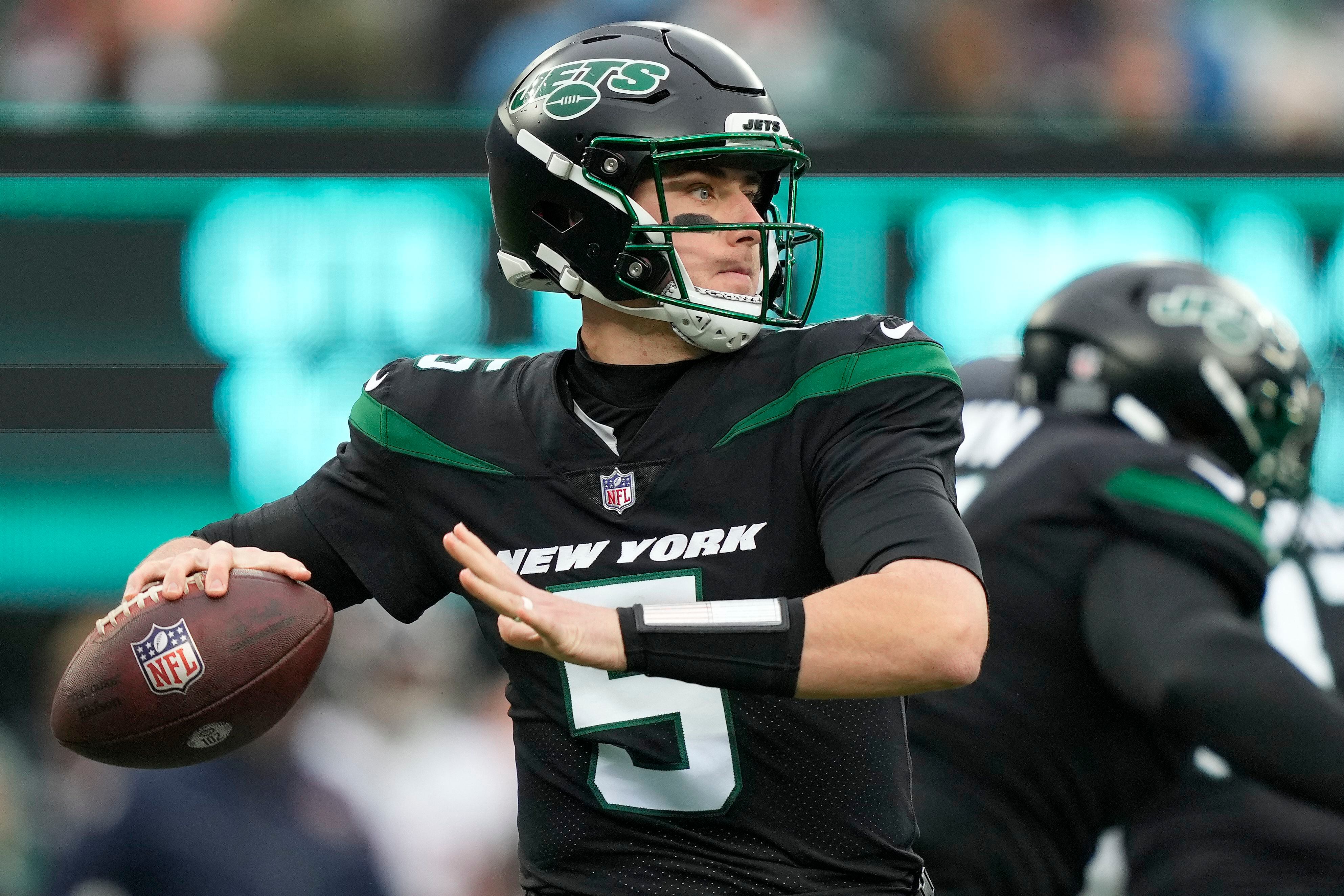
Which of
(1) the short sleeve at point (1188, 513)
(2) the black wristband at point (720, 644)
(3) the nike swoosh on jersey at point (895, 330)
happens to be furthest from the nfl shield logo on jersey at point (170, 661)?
(1) the short sleeve at point (1188, 513)

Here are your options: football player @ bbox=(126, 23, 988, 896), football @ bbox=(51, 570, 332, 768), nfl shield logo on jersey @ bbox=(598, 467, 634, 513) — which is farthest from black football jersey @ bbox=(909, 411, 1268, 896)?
football @ bbox=(51, 570, 332, 768)

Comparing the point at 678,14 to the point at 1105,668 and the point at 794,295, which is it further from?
the point at 1105,668

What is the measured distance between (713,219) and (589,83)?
254 mm

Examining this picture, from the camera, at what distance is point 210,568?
6.88ft

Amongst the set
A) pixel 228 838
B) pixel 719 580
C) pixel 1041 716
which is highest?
pixel 719 580

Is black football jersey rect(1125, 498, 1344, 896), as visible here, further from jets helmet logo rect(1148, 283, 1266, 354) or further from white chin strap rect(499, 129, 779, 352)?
white chin strap rect(499, 129, 779, 352)

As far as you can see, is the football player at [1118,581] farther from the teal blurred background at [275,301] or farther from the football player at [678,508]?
the teal blurred background at [275,301]

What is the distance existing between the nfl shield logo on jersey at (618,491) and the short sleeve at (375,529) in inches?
12.0

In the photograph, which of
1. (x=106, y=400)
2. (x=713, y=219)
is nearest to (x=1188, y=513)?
(x=713, y=219)

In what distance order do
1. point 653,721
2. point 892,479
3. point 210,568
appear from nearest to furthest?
point 892,479 → point 653,721 → point 210,568

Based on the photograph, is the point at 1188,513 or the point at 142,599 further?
the point at 1188,513

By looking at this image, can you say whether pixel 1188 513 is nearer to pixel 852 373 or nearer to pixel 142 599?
pixel 852 373

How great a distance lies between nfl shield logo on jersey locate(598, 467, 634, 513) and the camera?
6.73 ft

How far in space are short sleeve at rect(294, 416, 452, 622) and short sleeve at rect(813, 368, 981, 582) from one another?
1.96 ft
